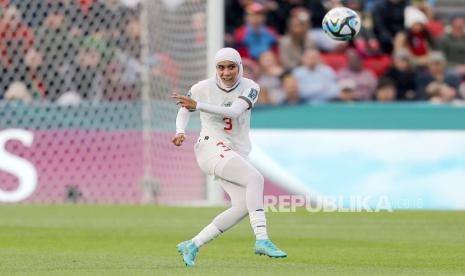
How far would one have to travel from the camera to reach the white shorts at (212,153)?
10883mm

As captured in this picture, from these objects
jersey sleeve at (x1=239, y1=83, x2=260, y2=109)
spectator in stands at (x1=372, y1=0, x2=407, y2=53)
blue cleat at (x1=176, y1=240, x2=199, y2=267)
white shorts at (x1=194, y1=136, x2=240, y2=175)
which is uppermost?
spectator in stands at (x1=372, y1=0, x2=407, y2=53)

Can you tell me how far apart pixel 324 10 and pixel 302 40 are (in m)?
1.49

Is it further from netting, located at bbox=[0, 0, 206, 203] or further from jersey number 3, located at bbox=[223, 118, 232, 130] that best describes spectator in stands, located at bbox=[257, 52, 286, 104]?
jersey number 3, located at bbox=[223, 118, 232, 130]

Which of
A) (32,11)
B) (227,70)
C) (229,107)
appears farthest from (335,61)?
(229,107)

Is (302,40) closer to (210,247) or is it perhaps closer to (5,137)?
(5,137)

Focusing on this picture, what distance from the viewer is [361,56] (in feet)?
74.7

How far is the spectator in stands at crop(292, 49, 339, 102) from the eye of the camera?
21.0 metres

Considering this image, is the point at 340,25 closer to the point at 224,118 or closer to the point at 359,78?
the point at 224,118

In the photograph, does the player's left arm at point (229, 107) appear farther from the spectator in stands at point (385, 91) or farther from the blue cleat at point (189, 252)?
the spectator in stands at point (385, 91)

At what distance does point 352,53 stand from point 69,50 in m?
5.24

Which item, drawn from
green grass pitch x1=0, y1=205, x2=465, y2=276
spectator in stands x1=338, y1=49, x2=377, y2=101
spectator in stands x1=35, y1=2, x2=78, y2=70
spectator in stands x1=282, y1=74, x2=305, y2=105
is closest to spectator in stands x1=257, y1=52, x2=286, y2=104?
spectator in stands x1=282, y1=74, x2=305, y2=105

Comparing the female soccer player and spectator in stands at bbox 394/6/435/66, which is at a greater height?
spectator in stands at bbox 394/6/435/66

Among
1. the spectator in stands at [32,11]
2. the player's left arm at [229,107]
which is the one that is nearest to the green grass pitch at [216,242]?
the player's left arm at [229,107]

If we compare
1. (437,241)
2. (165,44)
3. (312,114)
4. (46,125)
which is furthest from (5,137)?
(437,241)
